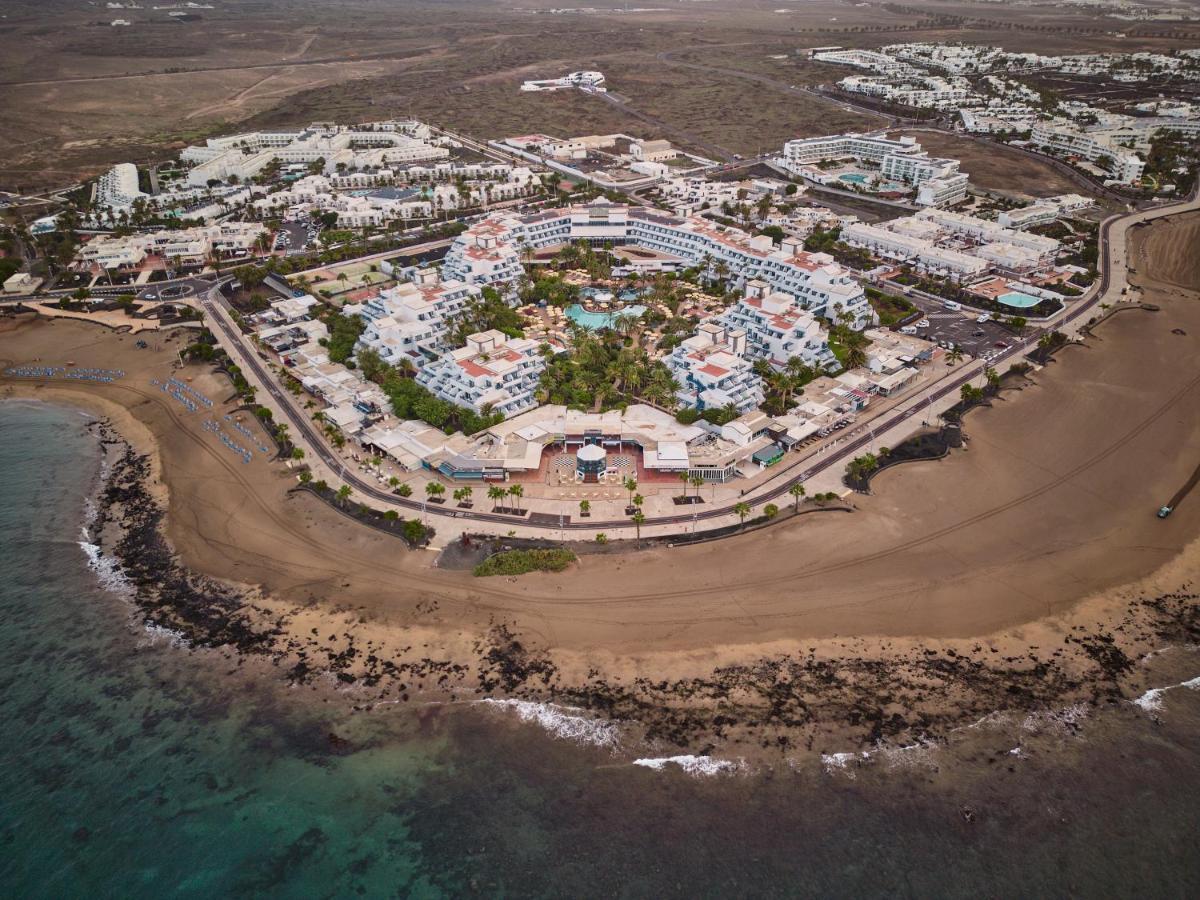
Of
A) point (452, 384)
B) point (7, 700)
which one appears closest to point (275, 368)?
point (452, 384)

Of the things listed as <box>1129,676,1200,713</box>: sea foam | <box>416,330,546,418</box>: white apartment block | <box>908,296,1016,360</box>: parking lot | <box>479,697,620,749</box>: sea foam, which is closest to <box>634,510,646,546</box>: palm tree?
<box>479,697,620,749</box>: sea foam

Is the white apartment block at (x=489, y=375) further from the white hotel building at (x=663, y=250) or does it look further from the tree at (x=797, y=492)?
the tree at (x=797, y=492)

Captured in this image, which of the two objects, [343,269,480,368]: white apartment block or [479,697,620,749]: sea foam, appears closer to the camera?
[479,697,620,749]: sea foam

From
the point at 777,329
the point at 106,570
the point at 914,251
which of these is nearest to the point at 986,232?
the point at 914,251

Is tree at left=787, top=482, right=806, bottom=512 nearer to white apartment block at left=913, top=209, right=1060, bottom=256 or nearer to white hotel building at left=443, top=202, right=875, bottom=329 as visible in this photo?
white hotel building at left=443, top=202, right=875, bottom=329

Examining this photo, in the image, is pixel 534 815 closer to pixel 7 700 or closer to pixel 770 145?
pixel 7 700

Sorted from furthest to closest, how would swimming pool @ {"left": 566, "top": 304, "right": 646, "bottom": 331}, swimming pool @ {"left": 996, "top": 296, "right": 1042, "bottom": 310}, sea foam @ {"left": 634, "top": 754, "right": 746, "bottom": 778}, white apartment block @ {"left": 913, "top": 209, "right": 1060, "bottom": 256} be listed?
1. white apartment block @ {"left": 913, "top": 209, "right": 1060, "bottom": 256}
2. swimming pool @ {"left": 996, "top": 296, "right": 1042, "bottom": 310}
3. swimming pool @ {"left": 566, "top": 304, "right": 646, "bottom": 331}
4. sea foam @ {"left": 634, "top": 754, "right": 746, "bottom": 778}
